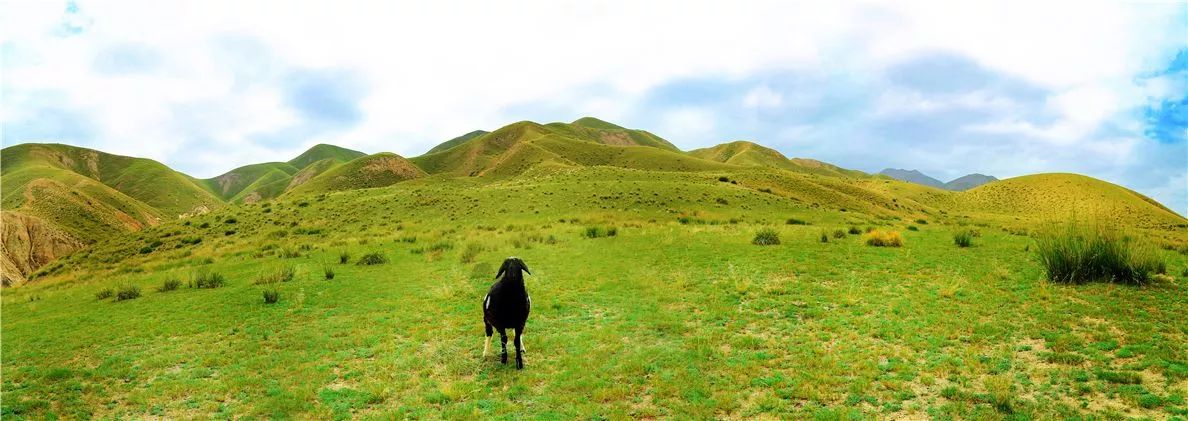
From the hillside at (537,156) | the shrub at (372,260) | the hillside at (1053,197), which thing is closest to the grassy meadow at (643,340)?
the shrub at (372,260)

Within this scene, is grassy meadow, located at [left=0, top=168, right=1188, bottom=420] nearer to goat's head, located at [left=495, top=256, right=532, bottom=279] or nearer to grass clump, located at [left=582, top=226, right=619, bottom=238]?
goat's head, located at [left=495, top=256, right=532, bottom=279]

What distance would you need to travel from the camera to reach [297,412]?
800cm

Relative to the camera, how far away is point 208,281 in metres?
19.6

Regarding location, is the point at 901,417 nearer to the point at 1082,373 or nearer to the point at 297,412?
the point at 1082,373

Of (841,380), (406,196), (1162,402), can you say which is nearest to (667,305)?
(841,380)

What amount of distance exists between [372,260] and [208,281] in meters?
6.10

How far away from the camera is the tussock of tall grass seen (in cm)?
1223

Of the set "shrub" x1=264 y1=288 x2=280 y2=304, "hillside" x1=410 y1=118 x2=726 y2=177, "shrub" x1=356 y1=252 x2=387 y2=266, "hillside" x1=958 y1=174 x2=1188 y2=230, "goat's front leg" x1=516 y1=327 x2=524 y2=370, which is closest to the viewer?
"goat's front leg" x1=516 y1=327 x2=524 y2=370

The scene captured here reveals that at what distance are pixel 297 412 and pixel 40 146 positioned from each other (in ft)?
716

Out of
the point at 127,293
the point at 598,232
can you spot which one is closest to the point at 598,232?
the point at 598,232

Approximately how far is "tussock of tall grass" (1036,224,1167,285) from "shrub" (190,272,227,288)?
2758 cm

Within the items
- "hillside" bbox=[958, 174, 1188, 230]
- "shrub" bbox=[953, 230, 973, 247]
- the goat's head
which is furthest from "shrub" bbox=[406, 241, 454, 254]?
"hillside" bbox=[958, 174, 1188, 230]

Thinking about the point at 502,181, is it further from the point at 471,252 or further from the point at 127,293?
the point at 127,293

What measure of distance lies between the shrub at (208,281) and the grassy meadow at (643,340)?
0.12 m
